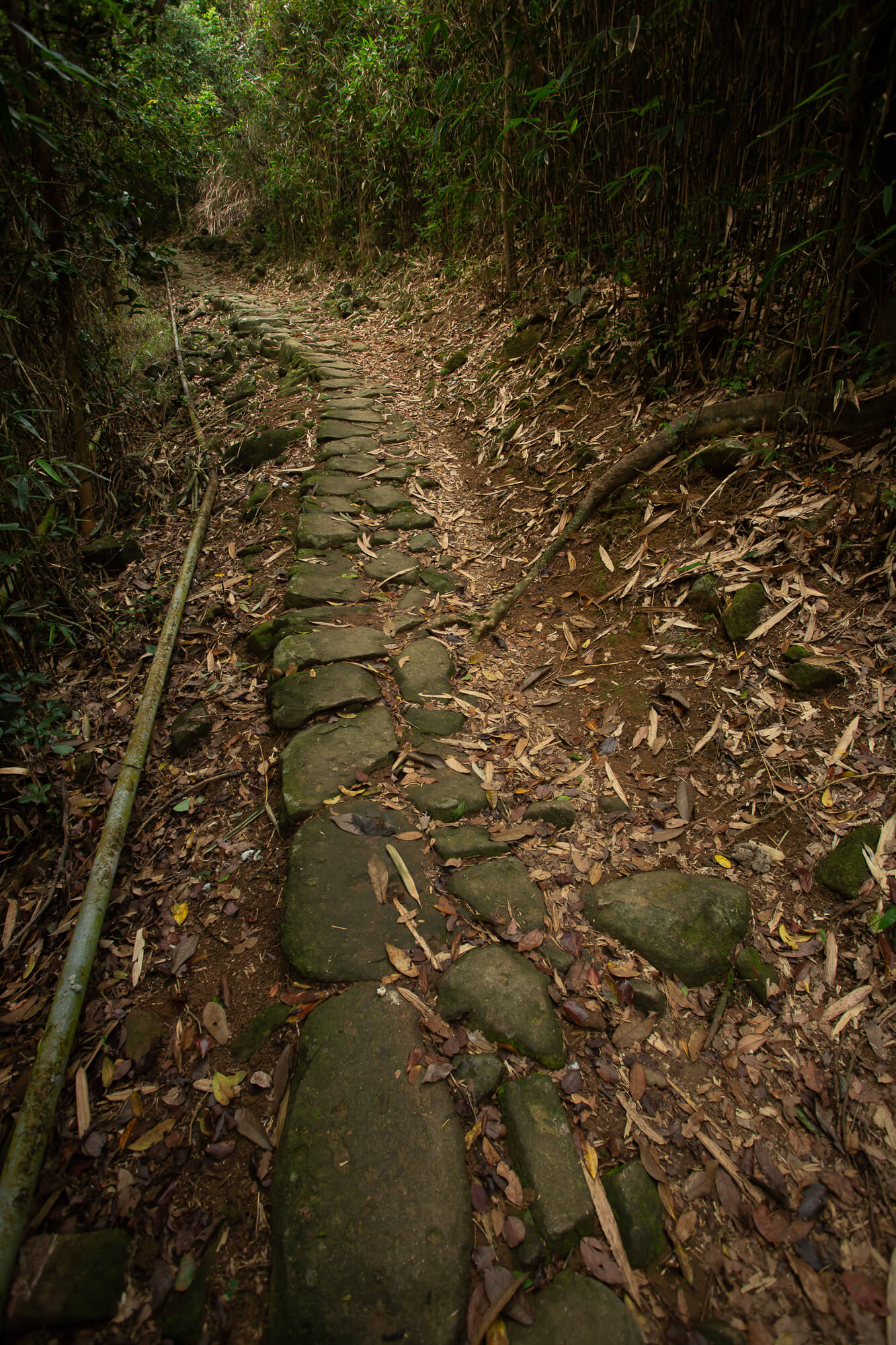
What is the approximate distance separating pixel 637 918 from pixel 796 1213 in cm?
63

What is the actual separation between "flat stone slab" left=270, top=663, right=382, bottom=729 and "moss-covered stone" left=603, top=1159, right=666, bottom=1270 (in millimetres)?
1623

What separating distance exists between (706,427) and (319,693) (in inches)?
80.5

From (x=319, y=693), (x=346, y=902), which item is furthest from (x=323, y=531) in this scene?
(x=346, y=902)

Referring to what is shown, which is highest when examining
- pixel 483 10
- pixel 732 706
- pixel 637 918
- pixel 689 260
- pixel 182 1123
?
pixel 483 10

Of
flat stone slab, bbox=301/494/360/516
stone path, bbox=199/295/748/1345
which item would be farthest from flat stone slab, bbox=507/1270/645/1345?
flat stone slab, bbox=301/494/360/516

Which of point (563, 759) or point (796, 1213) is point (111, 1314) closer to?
point (796, 1213)

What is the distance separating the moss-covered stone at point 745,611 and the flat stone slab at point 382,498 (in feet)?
7.40

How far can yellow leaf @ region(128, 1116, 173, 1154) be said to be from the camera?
1323mm

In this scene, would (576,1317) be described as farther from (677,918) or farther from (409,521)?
(409,521)

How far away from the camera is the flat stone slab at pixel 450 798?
1.98 meters

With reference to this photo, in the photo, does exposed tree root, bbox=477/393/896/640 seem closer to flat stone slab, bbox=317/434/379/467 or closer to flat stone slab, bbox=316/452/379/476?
flat stone slab, bbox=316/452/379/476

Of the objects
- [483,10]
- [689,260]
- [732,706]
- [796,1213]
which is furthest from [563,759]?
[483,10]

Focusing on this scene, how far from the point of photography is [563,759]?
7.07ft

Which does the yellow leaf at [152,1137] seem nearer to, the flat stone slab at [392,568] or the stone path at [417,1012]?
the stone path at [417,1012]
